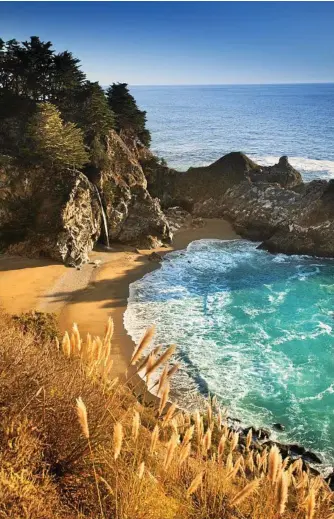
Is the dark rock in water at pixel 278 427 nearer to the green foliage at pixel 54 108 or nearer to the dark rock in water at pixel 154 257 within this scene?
the dark rock in water at pixel 154 257

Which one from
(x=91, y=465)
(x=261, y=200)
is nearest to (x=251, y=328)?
(x=91, y=465)

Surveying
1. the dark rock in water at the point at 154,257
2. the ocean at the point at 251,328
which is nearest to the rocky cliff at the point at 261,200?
the ocean at the point at 251,328

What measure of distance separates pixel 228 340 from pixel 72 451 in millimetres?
15737

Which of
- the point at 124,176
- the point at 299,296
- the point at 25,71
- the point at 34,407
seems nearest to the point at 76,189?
the point at 124,176

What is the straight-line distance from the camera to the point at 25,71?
115 ft

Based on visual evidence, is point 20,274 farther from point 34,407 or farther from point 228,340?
point 34,407

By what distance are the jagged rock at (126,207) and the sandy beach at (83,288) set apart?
1647 millimetres

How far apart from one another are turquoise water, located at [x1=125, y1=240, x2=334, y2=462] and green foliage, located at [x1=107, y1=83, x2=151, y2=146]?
15.1 metres

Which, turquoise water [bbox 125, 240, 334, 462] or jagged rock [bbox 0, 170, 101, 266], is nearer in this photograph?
turquoise water [bbox 125, 240, 334, 462]

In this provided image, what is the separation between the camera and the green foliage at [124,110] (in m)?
38.7

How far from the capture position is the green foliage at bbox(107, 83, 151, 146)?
38653 millimetres

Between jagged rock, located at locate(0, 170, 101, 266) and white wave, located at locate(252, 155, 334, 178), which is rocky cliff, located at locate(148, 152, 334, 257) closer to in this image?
jagged rock, located at locate(0, 170, 101, 266)

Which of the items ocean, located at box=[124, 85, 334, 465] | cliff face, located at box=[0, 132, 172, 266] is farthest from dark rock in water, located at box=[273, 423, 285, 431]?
cliff face, located at box=[0, 132, 172, 266]

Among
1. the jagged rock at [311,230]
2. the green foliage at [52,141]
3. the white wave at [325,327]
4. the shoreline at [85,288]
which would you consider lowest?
the white wave at [325,327]
